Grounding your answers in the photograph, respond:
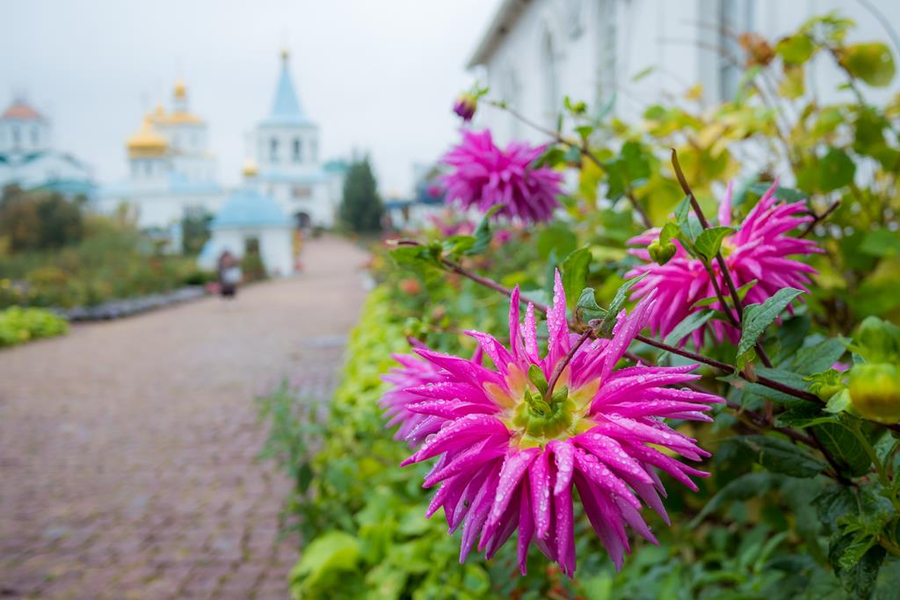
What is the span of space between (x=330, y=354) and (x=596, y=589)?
6.86 m

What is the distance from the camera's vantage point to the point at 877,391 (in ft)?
1.19

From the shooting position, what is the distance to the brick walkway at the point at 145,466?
3.00 meters

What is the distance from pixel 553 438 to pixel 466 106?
2.35 ft

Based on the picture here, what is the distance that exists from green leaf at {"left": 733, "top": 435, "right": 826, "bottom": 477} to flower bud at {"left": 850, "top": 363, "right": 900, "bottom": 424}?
29 cm

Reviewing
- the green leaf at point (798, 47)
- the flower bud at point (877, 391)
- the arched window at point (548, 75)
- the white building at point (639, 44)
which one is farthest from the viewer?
the arched window at point (548, 75)

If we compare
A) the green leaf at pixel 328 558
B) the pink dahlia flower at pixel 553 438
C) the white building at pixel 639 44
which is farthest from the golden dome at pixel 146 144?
the pink dahlia flower at pixel 553 438

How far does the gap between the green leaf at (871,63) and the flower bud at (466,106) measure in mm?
974

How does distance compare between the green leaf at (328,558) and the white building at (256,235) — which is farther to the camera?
the white building at (256,235)

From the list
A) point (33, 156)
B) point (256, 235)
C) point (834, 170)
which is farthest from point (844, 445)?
point (33, 156)

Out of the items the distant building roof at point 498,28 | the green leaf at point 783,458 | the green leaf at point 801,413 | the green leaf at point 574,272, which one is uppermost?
the distant building roof at point 498,28

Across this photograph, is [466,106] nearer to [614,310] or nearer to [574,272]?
[574,272]

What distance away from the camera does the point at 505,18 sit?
1168 centimetres

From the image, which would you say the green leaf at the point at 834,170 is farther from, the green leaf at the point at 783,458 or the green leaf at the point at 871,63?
the green leaf at the point at 783,458

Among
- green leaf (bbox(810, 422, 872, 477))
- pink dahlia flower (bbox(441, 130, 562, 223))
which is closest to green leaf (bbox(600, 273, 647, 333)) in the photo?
green leaf (bbox(810, 422, 872, 477))
